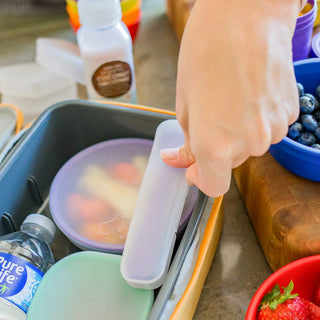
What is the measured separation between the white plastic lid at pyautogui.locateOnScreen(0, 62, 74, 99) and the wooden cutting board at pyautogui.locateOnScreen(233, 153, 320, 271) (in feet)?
1.19

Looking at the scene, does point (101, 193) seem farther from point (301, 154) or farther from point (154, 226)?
point (301, 154)

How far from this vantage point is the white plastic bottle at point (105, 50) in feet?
1.78

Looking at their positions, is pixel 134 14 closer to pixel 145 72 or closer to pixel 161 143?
pixel 145 72

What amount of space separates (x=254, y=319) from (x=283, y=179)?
0.59 feet

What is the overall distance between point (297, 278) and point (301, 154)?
131 mm

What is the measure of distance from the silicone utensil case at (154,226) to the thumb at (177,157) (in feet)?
0.03

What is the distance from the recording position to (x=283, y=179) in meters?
0.51

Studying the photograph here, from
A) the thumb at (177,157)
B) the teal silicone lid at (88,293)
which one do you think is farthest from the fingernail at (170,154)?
the teal silicone lid at (88,293)

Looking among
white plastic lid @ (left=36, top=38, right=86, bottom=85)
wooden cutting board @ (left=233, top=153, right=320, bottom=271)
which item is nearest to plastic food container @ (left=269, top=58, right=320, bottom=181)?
wooden cutting board @ (left=233, top=153, right=320, bottom=271)

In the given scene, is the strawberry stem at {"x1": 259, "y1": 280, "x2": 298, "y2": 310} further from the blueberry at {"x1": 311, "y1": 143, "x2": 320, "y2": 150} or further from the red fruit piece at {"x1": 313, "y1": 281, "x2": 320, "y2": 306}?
the blueberry at {"x1": 311, "y1": 143, "x2": 320, "y2": 150}

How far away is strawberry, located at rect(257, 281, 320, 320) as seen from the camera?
396mm

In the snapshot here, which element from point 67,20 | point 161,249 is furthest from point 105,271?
point 67,20

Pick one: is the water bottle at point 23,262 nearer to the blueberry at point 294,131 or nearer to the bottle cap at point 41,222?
the bottle cap at point 41,222

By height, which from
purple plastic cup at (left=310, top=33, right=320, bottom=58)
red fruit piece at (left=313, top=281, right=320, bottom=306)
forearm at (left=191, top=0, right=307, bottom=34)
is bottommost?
red fruit piece at (left=313, top=281, right=320, bottom=306)
